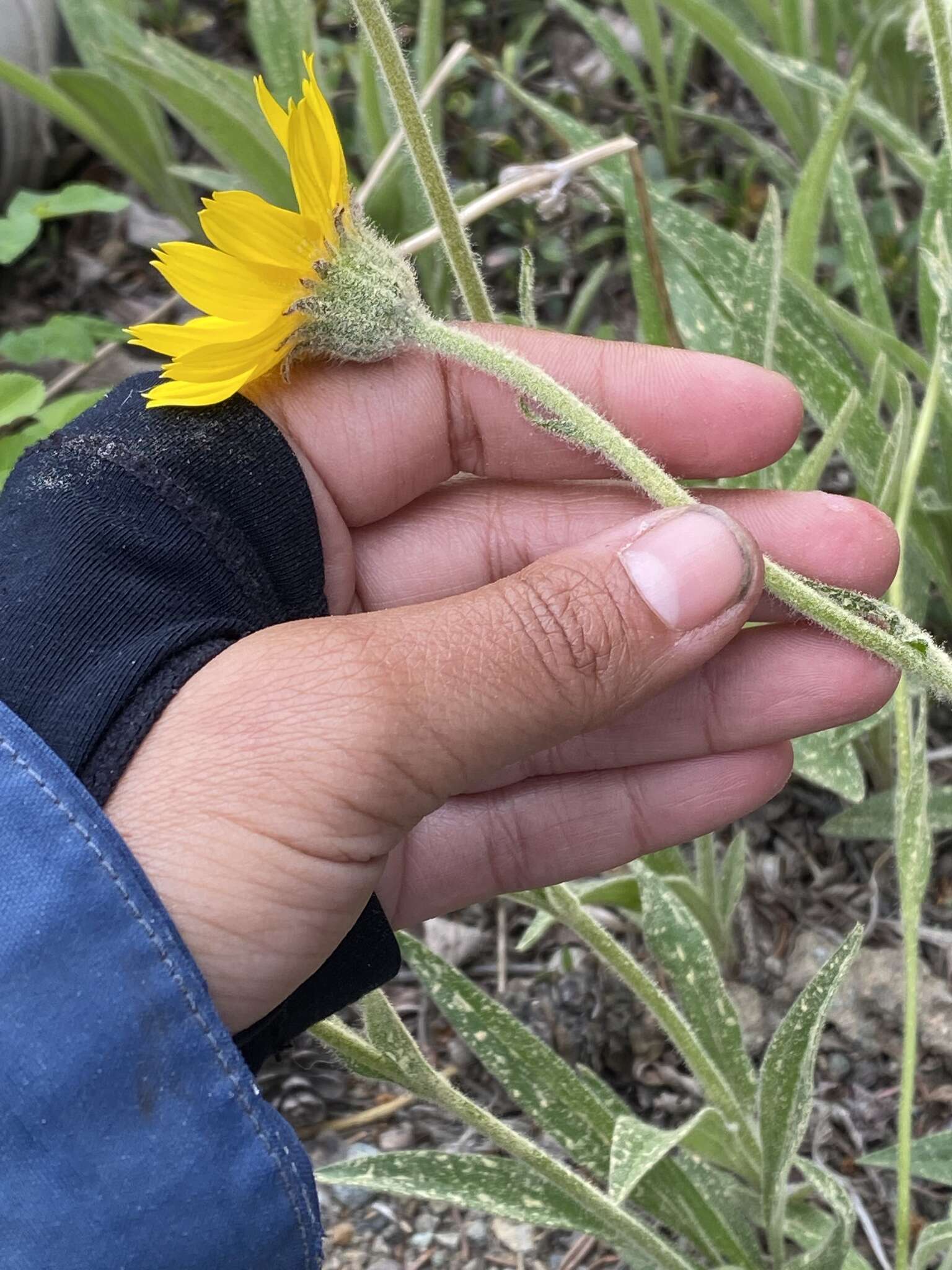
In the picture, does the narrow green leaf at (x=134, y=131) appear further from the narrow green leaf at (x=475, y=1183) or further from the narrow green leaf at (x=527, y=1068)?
the narrow green leaf at (x=475, y=1183)

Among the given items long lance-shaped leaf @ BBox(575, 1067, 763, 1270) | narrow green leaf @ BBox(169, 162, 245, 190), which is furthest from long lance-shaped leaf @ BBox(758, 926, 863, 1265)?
narrow green leaf @ BBox(169, 162, 245, 190)

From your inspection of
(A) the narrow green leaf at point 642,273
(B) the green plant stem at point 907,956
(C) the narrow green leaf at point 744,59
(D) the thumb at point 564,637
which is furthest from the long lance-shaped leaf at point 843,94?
(D) the thumb at point 564,637

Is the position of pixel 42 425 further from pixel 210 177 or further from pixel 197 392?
pixel 210 177

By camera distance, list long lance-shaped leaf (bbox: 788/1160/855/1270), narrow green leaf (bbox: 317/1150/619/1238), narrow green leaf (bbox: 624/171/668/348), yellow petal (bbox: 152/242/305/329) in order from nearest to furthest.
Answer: yellow petal (bbox: 152/242/305/329)
long lance-shaped leaf (bbox: 788/1160/855/1270)
narrow green leaf (bbox: 317/1150/619/1238)
narrow green leaf (bbox: 624/171/668/348)

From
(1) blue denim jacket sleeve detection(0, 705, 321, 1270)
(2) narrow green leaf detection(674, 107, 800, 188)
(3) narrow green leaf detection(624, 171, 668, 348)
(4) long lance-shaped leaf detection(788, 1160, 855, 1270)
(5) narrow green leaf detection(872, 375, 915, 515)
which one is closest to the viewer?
(1) blue denim jacket sleeve detection(0, 705, 321, 1270)

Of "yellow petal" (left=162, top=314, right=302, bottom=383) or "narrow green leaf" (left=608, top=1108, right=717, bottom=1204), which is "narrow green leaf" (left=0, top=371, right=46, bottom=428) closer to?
"yellow petal" (left=162, top=314, right=302, bottom=383)

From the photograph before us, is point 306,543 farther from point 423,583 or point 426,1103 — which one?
point 426,1103

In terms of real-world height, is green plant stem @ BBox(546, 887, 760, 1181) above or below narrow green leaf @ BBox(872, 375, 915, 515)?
below
